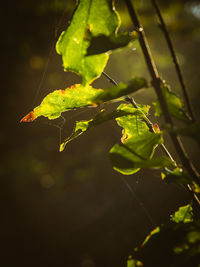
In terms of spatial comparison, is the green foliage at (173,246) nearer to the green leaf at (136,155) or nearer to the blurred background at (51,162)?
the green leaf at (136,155)

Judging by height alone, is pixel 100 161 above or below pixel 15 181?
below

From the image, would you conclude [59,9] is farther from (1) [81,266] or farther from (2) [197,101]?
(2) [197,101]

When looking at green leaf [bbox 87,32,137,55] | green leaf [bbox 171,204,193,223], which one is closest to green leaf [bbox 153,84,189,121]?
green leaf [bbox 87,32,137,55]

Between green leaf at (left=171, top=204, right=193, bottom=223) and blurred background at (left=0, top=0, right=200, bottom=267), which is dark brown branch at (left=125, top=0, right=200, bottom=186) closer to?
green leaf at (left=171, top=204, right=193, bottom=223)

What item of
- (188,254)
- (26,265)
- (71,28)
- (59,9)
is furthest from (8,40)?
(26,265)

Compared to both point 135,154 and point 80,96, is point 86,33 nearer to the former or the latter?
point 80,96

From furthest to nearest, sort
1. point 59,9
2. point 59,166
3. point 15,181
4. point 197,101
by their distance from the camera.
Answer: point 197,101, point 59,166, point 15,181, point 59,9
